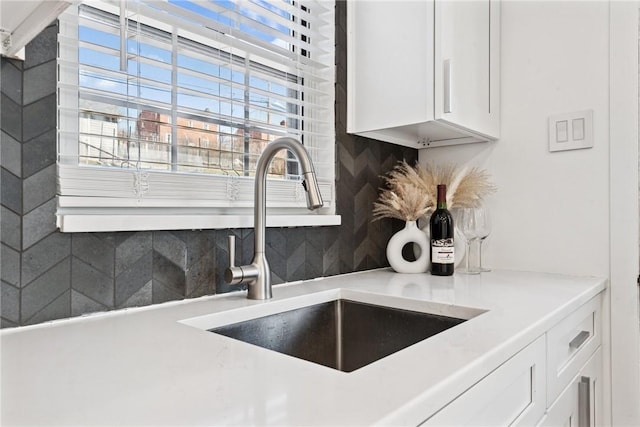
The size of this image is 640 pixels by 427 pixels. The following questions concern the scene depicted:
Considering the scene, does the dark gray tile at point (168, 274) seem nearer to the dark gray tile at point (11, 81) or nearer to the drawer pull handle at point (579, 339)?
the dark gray tile at point (11, 81)

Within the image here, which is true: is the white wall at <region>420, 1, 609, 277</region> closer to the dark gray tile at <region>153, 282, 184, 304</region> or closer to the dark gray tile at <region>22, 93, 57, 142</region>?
the dark gray tile at <region>153, 282, 184, 304</region>

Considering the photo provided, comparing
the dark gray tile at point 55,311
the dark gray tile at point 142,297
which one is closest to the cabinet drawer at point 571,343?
the dark gray tile at point 142,297

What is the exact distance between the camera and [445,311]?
1027 mm

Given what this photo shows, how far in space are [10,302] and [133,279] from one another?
228mm

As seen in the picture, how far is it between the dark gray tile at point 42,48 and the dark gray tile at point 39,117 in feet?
0.22

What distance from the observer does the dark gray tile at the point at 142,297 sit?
3.16 feet

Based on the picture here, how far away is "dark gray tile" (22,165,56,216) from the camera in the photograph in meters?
0.83

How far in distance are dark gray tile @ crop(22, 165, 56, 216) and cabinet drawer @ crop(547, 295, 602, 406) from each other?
105cm

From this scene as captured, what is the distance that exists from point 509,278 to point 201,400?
118 centimetres

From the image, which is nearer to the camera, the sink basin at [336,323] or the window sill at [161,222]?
the window sill at [161,222]

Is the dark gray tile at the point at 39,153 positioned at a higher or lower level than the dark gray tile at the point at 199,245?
higher

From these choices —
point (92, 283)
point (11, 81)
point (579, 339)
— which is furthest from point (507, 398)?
point (11, 81)

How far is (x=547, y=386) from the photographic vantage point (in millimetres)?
939

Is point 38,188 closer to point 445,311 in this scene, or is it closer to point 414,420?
point 414,420
